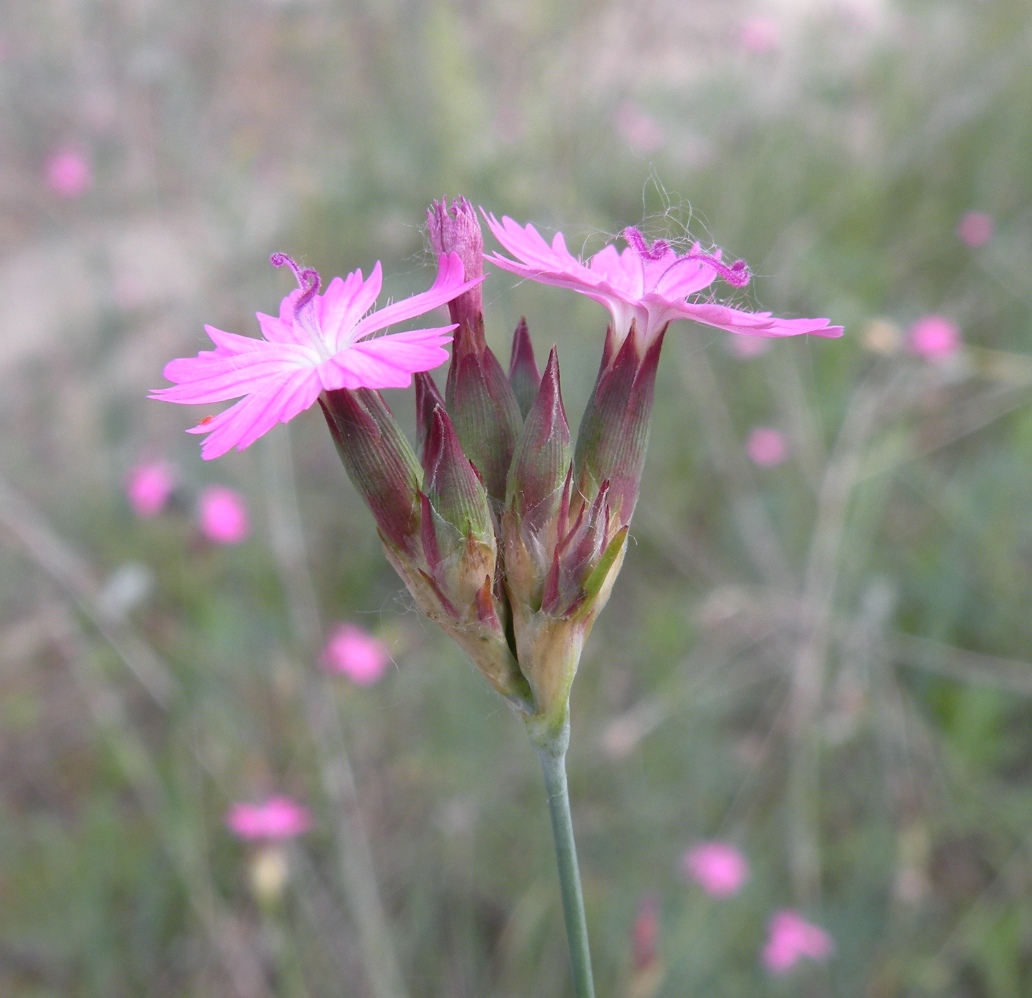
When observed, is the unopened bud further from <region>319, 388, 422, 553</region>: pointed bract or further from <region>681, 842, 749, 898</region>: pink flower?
<region>681, 842, 749, 898</region>: pink flower

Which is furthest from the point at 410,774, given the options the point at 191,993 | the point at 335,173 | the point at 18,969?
the point at 335,173

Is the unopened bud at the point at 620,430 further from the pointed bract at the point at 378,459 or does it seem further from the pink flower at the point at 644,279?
the pointed bract at the point at 378,459

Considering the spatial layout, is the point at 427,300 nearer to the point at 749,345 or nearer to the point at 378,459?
the point at 378,459

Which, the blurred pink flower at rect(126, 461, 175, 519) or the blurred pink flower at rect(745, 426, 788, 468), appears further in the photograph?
the blurred pink flower at rect(745, 426, 788, 468)

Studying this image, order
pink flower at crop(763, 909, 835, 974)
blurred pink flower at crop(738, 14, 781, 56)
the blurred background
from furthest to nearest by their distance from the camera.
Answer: blurred pink flower at crop(738, 14, 781, 56)
the blurred background
pink flower at crop(763, 909, 835, 974)

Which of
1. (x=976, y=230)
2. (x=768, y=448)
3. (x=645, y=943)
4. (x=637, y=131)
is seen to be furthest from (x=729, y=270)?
(x=637, y=131)

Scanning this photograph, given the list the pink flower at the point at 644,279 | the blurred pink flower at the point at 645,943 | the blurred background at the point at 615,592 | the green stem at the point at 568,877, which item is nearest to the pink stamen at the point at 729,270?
the pink flower at the point at 644,279

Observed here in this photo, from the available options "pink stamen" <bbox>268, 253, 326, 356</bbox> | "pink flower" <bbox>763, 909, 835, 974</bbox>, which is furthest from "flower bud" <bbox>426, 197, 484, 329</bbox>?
"pink flower" <bbox>763, 909, 835, 974</bbox>

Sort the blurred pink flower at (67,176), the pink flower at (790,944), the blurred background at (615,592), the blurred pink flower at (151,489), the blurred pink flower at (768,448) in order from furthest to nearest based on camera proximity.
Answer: the blurred pink flower at (67,176) < the blurred pink flower at (768,448) < the blurred pink flower at (151,489) < the blurred background at (615,592) < the pink flower at (790,944)
